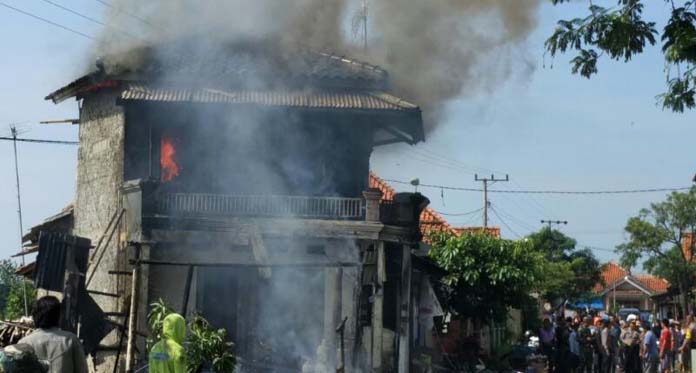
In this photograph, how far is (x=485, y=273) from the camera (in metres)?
26.2

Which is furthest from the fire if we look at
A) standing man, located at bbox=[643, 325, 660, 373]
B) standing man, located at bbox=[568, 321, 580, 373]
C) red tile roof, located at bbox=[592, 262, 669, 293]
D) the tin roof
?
red tile roof, located at bbox=[592, 262, 669, 293]

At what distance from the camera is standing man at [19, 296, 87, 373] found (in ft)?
22.9

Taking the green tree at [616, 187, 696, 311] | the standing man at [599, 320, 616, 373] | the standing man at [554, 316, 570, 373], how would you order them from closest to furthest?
the standing man at [554, 316, 570, 373] < the standing man at [599, 320, 616, 373] < the green tree at [616, 187, 696, 311]

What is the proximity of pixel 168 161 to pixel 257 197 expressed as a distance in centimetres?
309

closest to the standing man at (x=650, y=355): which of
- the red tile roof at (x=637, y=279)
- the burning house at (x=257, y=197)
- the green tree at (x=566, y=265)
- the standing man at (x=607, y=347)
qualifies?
the standing man at (x=607, y=347)

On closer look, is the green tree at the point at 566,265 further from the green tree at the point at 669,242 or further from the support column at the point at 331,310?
the support column at the point at 331,310

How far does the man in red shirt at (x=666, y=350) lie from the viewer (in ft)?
77.8

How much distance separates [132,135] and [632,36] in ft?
56.6

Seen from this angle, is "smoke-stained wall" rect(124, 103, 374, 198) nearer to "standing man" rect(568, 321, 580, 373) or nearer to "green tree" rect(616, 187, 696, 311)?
"standing man" rect(568, 321, 580, 373)

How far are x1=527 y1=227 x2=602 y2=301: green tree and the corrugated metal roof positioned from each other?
29.4 meters

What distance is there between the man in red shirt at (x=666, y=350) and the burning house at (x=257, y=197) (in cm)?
595

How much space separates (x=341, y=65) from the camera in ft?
86.8

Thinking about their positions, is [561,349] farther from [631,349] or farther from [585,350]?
[585,350]

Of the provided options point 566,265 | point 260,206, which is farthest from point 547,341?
point 566,265
